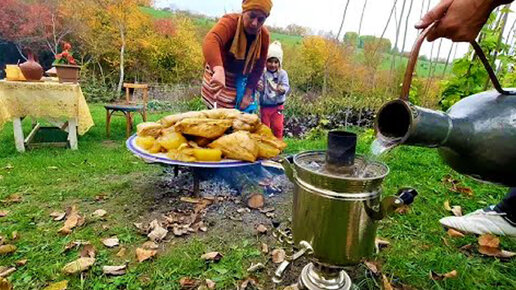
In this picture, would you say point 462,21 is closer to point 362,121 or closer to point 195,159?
point 195,159

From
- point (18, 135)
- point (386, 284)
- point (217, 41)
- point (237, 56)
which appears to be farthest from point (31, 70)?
point (386, 284)

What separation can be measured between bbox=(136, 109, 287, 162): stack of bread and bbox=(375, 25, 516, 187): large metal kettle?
1.35 metres

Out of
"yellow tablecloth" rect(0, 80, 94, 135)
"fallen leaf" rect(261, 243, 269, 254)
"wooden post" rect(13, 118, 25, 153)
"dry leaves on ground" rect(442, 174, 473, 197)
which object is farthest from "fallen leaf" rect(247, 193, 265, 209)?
"wooden post" rect(13, 118, 25, 153)

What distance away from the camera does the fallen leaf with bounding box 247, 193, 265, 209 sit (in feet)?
8.36

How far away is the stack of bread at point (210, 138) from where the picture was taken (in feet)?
7.55

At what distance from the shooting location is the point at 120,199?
2.76 metres

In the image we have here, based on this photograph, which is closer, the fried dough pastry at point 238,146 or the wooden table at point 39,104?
the fried dough pastry at point 238,146

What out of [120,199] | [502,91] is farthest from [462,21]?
[120,199]

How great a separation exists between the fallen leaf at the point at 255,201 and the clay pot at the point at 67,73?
4.12m

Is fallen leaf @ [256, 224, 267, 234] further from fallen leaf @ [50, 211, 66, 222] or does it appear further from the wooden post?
the wooden post

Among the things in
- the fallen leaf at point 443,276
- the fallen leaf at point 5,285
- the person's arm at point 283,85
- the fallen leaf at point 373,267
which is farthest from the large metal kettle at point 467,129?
the person's arm at point 283,85

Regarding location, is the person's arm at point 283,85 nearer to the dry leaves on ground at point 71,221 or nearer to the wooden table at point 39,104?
the wooden table at point 39,104

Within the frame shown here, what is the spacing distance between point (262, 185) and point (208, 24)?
1835 cm

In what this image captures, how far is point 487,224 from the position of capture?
2162 millimetres
